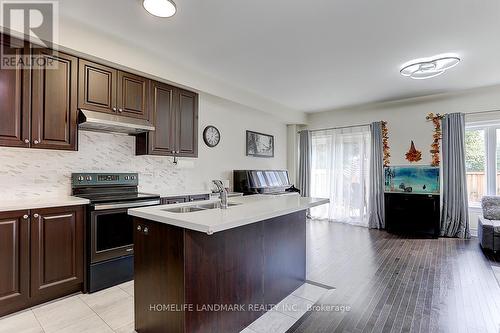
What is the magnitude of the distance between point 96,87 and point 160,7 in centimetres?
117

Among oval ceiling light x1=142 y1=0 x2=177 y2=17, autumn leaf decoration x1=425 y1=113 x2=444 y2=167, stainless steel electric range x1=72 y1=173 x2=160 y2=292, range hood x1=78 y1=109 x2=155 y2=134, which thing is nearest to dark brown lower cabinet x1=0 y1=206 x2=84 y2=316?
stainless steel electric range x1=72 y1=173 x2=160 y2=292

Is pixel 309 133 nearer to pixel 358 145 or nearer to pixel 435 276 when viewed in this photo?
pixel 358 145

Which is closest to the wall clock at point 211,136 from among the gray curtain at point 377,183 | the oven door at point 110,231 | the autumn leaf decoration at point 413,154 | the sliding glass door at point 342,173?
the oven door at point 110,231

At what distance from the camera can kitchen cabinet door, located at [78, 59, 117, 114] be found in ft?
8.85

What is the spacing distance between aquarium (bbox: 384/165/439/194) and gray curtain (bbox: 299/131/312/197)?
175 cm

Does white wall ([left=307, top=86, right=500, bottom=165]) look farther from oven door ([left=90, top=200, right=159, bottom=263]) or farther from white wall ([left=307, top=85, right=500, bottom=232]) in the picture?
oven door ([left=90, top=200, right=159, bottom=263])

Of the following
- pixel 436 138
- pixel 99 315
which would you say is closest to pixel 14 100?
pixel 99 315

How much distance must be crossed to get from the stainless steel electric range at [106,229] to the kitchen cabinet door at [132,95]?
85cm

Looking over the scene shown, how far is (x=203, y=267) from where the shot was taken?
173 centimetres

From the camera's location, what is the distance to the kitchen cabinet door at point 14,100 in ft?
7.36

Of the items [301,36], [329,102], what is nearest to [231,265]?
[301,36]

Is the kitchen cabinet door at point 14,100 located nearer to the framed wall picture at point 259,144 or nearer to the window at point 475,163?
the framed wall picture at point 259,144

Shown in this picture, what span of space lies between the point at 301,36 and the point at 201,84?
167 cm

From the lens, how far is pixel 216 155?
4719 mm
